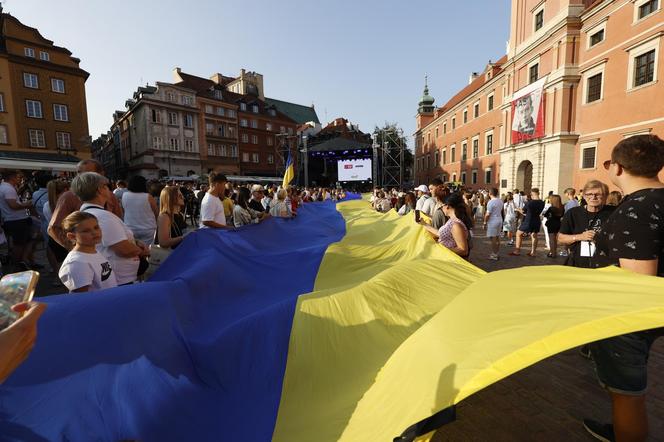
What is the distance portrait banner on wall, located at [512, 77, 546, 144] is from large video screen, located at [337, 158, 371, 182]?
1129cm

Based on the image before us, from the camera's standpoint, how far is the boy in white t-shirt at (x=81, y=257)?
2502 mm

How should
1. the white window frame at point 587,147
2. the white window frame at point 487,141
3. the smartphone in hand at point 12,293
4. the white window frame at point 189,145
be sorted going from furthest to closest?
the white window frame at point 189,145, the white window frame at point 487,141, the white window frame at point 587,147, the smartphone in hand at point 12,293

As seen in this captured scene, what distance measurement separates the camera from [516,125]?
80.8 ft

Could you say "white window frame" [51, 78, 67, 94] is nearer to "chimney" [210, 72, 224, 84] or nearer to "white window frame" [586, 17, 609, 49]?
"chimney" [210, 72, 224, 84]

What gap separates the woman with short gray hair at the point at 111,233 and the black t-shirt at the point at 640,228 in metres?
3.79

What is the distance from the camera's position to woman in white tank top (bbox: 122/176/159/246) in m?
4.79

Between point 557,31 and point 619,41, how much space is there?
4.33 meters

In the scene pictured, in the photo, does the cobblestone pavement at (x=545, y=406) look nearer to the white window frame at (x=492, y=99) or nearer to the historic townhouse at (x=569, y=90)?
the historic townhouse at (x=569, y=90)

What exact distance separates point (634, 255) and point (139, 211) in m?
5.48

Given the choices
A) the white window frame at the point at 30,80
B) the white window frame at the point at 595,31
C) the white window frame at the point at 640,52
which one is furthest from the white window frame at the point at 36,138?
the white window frame at the point at 640,52

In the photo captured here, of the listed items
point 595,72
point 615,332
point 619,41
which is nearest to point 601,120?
point 595,72

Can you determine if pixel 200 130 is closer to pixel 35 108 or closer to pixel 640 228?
pixel 35 108

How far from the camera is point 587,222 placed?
4070 mm

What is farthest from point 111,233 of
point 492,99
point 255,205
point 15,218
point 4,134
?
point 4,134
